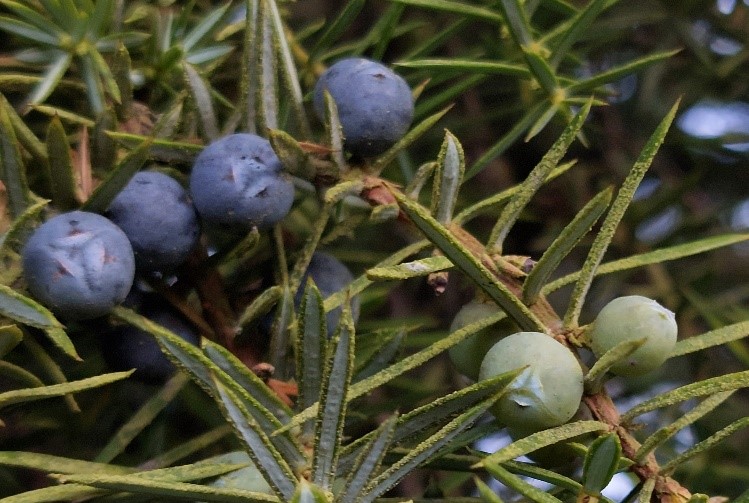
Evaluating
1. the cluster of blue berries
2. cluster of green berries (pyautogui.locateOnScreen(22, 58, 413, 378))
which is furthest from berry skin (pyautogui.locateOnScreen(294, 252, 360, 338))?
the cluster of blue berries

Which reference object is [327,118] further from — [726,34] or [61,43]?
Result: [726,34]

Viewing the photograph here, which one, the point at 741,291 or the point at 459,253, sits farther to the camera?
the point at 741,291

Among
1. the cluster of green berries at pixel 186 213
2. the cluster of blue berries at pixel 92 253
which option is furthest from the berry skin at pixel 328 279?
the cluster of blue berries at pixel 92 253

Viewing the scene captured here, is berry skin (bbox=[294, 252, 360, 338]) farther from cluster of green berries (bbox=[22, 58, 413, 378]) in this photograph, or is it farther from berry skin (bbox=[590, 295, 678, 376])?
berry skin (bbox=[590, 295, 678, 376])

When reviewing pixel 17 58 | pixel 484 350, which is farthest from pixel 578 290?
pixel 17 58

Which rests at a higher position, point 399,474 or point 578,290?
point 578,290

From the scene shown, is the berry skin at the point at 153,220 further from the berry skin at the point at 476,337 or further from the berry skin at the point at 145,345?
the berry skin at the point at 476,337

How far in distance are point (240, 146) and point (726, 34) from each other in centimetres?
76

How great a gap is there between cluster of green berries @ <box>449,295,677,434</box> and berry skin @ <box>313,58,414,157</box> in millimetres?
186

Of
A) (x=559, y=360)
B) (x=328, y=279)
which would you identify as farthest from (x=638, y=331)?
(x=328, y=279)

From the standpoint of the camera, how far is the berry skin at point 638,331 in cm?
49

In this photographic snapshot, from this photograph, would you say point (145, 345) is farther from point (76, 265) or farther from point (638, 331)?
point (638, 331)

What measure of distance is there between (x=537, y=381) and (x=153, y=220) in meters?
0.27

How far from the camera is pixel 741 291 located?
3.67 ft
